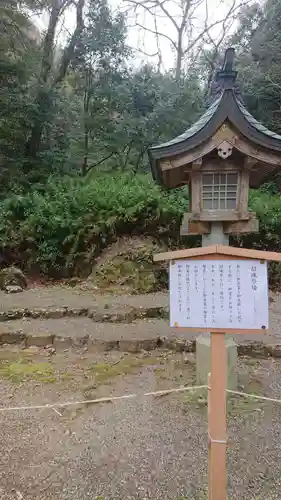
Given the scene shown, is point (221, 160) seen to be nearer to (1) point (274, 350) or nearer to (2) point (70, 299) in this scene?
(1) point (274, 350)

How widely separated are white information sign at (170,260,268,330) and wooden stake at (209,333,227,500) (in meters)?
0.14

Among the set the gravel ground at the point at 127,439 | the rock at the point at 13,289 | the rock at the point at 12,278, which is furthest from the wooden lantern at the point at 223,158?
the rock at the point at 12,278

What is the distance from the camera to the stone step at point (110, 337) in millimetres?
4777

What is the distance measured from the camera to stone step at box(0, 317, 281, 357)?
4.78 metres

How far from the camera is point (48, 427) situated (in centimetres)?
302

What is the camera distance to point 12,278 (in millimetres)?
7785

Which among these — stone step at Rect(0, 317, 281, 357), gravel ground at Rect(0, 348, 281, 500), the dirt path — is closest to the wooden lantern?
gravel ground at Rect(0, 348, 281, 500)

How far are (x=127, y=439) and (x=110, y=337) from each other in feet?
7.33

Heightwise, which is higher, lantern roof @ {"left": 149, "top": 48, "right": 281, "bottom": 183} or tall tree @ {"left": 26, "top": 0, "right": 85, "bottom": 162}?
tall tree @ {"left": 26, "top": 0, "right": 85, "bottom": 162}

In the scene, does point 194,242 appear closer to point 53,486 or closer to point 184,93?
point 184,93

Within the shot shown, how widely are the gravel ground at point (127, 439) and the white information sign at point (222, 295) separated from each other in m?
1.08

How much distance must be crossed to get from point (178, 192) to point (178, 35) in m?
8.65

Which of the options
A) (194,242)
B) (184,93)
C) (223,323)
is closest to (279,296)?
(194,242)

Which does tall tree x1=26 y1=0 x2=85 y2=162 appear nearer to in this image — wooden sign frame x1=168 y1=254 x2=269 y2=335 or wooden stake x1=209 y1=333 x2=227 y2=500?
wooden sign frame x1=168 y1=254 x2=269 y2=335
